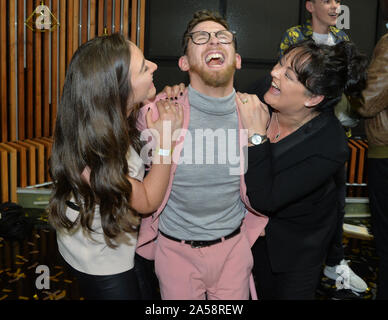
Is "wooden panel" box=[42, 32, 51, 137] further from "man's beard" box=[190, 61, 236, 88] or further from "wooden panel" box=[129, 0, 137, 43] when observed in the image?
"man's beard" box=[190, 61, 236, 88]

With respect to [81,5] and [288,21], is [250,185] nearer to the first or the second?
[81,5]

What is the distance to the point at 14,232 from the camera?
441cm

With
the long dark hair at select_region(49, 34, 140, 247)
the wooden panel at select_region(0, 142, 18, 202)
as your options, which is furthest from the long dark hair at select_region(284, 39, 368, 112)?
the wooden panel at select_region(0, 142, 18, 202)

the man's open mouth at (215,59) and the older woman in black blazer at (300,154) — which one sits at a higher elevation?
the man's open mouth at (215,59)

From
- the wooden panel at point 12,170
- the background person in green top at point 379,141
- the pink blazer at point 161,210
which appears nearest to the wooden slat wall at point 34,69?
the wooden panel at point 12,170

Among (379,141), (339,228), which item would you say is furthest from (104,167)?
(339,228)

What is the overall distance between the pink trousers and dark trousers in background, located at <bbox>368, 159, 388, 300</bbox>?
978 mm

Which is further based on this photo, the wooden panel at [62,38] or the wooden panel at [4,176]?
the wooden panel at [62,38]

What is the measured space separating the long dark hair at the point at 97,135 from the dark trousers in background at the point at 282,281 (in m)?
0.85

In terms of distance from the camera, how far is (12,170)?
5008mm

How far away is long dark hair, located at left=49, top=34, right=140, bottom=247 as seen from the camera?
72.1 inches

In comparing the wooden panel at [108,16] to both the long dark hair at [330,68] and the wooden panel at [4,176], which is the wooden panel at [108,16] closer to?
the wooden panel at [4,176]

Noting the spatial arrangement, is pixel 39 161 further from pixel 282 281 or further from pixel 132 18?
pixel 282 281

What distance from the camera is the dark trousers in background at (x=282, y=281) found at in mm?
2297
